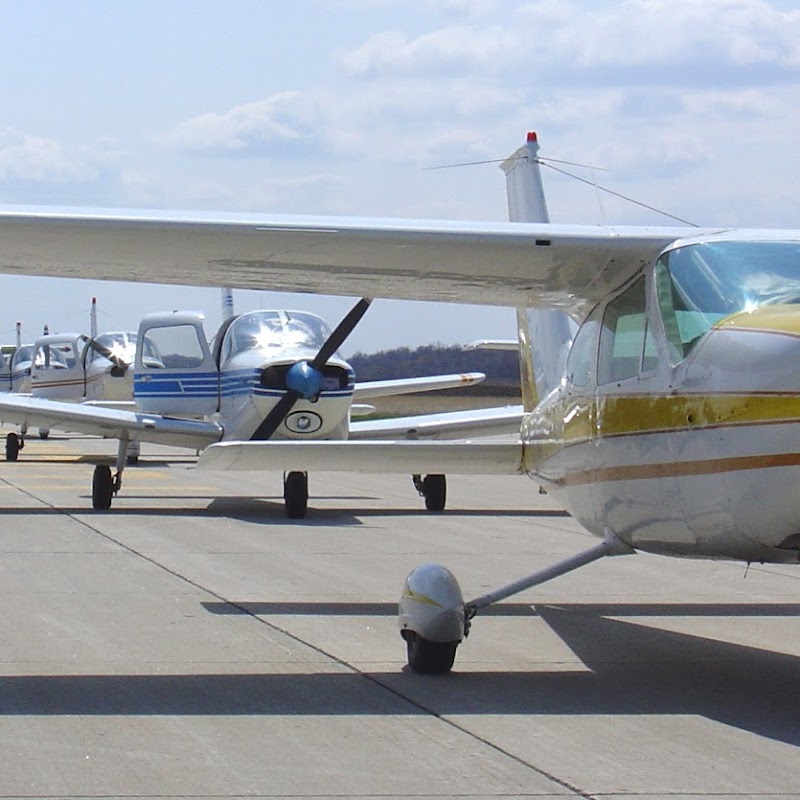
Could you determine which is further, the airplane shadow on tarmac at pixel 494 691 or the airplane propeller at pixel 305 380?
the airplane propeller at pixel 305 380

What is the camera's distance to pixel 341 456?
7.59 m

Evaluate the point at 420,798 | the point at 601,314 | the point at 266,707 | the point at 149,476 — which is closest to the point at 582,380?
the point at 601,314

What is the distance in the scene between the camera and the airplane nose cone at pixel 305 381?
50.6 ft

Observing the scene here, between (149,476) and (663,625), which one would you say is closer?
(663,625)

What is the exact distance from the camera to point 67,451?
3036 centimetres

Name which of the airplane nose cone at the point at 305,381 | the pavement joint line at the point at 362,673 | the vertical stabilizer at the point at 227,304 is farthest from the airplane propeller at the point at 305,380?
the vertical stabilizer at the point at 227,304

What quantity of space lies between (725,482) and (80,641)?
3.49 m

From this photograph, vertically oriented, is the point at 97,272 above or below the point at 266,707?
above

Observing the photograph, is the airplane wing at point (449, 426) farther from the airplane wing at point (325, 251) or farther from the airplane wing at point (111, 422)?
the airplane wing at point (325, 251)

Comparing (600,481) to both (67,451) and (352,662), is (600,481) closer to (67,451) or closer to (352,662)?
(352,662)

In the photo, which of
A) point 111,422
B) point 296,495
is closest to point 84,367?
point 111,422

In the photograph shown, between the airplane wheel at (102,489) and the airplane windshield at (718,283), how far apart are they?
9.97 m

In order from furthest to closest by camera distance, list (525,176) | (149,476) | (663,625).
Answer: (149,476), (525,176), (663,625)

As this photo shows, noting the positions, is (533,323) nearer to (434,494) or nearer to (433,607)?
(433,607)
